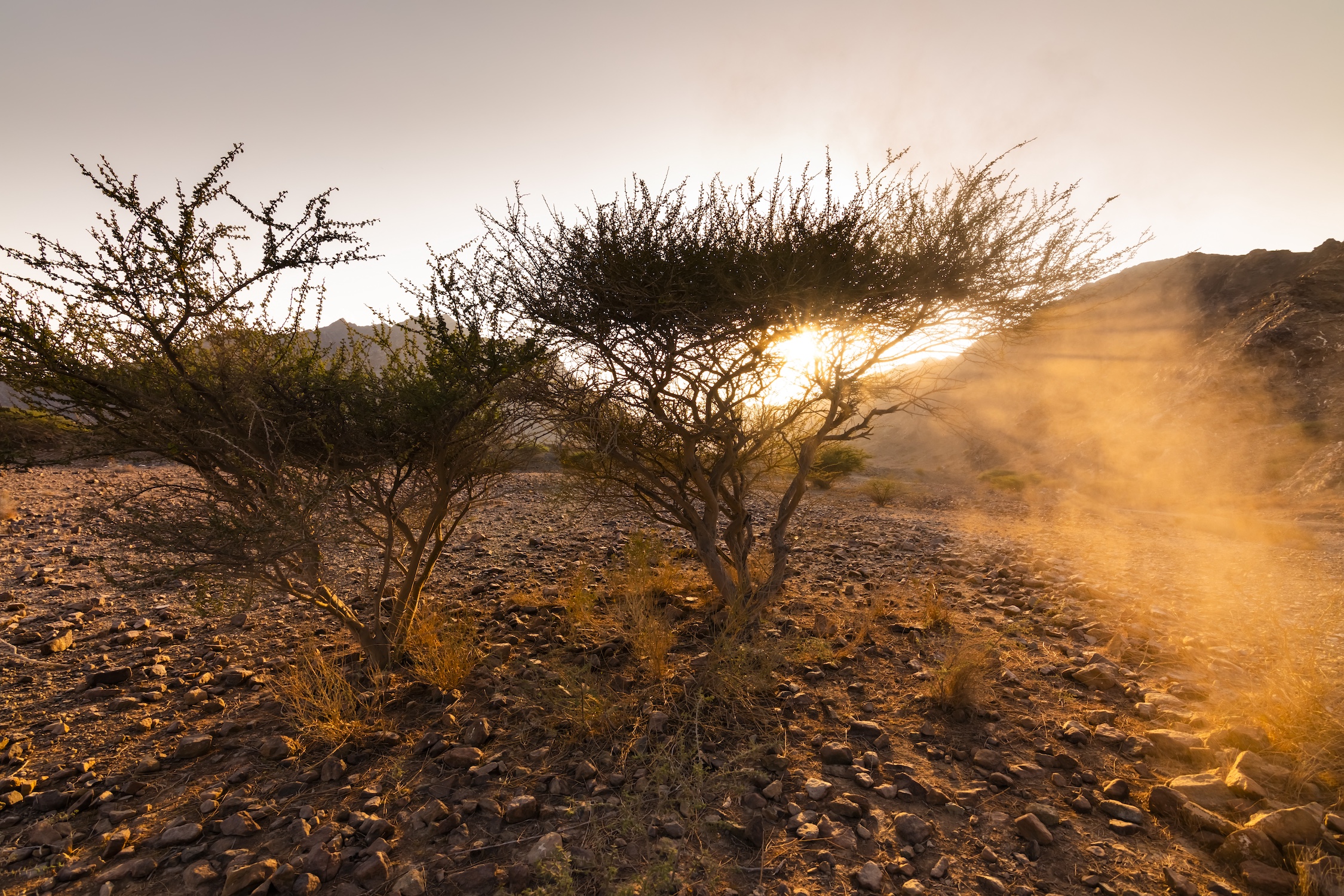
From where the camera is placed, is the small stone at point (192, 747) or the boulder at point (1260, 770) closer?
the boulder at point (1260, 770)

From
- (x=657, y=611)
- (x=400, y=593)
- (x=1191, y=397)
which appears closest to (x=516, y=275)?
(x=400, y=593)

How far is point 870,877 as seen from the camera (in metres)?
2.52

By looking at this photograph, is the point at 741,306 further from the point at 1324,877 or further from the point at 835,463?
the point at 835,463

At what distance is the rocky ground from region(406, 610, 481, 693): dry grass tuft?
0.13 m

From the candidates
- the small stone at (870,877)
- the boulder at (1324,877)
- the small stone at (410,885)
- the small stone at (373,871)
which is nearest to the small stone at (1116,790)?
the boulder at (1324,877)

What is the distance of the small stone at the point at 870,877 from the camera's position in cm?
249

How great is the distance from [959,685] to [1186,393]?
29440mm

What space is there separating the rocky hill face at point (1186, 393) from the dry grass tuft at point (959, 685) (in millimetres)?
4126

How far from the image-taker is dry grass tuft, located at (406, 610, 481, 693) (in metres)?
4.21

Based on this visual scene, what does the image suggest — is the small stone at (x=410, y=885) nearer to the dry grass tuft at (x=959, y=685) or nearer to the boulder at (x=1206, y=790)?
the dry grass tuft at (x=959, y=685)

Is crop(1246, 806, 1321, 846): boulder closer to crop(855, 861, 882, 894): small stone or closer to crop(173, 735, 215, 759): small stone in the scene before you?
crop(855, 861, 882, 894): small stone

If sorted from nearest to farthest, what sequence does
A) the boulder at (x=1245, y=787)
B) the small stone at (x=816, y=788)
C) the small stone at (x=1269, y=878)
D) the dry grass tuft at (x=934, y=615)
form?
1. the small stone at (x=1269, y=878)
2. the boulder at (x=1245, y=787)
3. the small stone at (x=816, y=788)
4. the dry grass tuft at (x=934, y=615)

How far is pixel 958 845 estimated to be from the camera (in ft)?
9.05

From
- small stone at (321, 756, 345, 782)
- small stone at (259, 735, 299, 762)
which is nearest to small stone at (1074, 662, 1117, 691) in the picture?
small stone at (321, 756, 345, 782)
